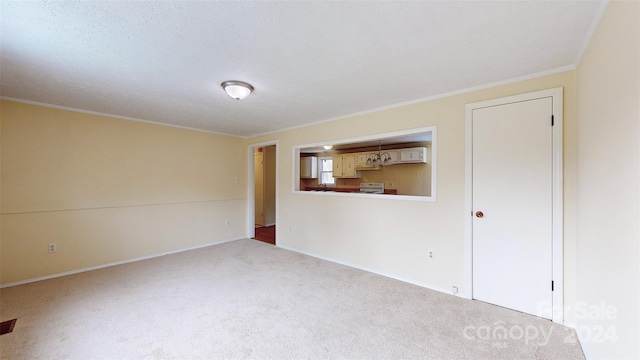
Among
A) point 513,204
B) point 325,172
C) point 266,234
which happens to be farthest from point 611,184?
point 325,172

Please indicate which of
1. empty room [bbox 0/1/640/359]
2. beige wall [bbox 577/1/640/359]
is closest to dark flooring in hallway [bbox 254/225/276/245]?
empty room [bbox 0/1/640/359]

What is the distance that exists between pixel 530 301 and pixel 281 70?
324cm

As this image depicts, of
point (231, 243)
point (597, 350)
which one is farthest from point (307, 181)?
point (597, 350)

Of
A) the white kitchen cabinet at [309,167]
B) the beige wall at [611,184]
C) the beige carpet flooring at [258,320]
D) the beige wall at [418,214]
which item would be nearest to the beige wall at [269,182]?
the white kitchen cabinet at [309,167]

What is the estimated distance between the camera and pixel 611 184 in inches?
55.1

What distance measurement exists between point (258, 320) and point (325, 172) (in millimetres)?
6047

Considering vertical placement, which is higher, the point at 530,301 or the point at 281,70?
the point at 281,70

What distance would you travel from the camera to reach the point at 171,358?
184 cm

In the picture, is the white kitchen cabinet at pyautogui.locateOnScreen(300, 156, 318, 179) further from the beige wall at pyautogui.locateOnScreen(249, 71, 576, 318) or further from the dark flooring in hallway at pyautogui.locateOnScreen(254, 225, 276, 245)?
the beige wall at pyautogui.locateOnScreen(249, 71, 576, 318)

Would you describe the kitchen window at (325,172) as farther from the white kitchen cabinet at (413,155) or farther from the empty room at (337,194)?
the empty room at (337,194)

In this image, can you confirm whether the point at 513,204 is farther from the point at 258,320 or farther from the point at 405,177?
the point at 405,177

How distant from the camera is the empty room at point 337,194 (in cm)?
152

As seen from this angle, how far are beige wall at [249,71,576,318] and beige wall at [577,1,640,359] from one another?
28 centimetres

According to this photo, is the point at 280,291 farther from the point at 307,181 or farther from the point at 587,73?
the point at 307,181
